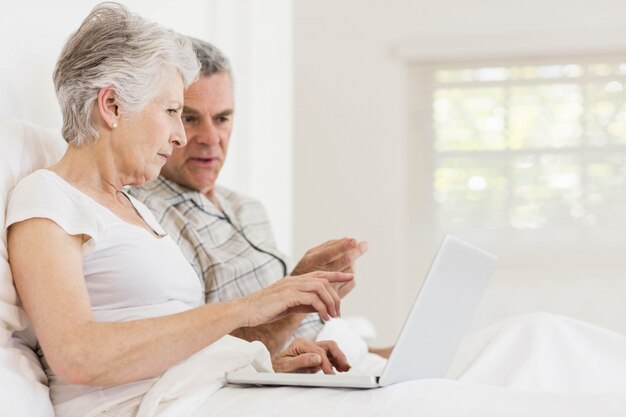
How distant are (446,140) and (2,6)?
3583 millimetres

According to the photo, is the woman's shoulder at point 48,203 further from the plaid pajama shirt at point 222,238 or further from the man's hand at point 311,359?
the plaid pajama shirt at point 222,238

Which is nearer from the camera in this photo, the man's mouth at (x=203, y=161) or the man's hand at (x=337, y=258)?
the man's hand at (x=337, y=258)

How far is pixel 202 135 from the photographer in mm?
2262

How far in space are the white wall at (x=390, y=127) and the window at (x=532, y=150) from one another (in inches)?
5.3

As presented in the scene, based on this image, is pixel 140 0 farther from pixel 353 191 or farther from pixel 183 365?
pixel 353 191

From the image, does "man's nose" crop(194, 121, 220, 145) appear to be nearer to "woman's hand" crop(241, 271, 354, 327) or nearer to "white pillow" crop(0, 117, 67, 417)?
"white pillow" crop(0, 117, 67, 417)

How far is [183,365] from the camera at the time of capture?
1.40m

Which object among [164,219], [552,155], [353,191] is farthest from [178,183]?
[552,155]

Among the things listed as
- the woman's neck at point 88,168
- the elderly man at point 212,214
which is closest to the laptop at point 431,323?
the woman's neck at point 88,168

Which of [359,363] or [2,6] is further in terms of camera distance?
[359,363]

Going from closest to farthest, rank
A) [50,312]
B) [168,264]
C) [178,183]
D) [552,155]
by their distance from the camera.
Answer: [50,312] < [168,264] < [178,183] < [552,155]

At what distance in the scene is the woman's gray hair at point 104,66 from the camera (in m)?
1.55

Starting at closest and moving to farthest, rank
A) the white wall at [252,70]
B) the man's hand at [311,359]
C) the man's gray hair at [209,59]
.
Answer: the man's hand at [311,359] → the man's gray hair at [209,59] → the white wall at [252,70]

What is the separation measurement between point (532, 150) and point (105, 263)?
3.82 metres
